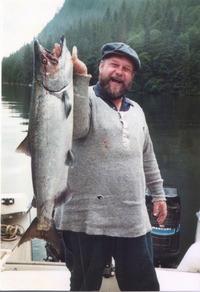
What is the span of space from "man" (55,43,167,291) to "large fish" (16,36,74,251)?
0.63ft

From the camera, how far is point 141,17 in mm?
5254

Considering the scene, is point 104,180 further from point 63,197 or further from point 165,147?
point 165,147

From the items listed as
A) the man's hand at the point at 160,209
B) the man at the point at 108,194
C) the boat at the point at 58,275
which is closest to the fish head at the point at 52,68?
the man at the point at 108,194

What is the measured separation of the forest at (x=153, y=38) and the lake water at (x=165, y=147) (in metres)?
0.63

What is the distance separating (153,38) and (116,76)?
389 cm

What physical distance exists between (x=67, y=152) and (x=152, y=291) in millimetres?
960

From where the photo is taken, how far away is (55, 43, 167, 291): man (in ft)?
5.55

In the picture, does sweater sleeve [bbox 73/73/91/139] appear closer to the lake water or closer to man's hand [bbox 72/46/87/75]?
man's hand [bbox 72/46/87/75]

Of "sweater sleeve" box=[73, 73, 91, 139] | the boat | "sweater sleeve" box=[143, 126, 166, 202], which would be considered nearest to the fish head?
"sweater sleeve" box=[73, 73, 91, 139]

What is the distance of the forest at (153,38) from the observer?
477 cm

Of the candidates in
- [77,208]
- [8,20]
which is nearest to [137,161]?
[77,208]

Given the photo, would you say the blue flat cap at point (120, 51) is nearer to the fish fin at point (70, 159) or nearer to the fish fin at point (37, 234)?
the fish fin at point (70, 159)

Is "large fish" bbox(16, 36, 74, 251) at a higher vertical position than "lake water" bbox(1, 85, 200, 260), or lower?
higher

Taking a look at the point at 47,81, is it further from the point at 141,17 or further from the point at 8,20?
the point at 141,17
